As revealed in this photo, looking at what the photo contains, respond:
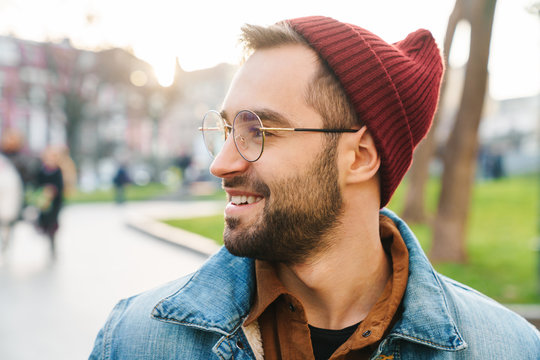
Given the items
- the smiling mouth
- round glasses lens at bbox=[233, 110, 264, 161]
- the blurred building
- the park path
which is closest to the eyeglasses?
round glasses lens at bbox=[233, 110, 264, 161]

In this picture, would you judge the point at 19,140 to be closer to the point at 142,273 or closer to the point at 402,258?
the point at 142,273

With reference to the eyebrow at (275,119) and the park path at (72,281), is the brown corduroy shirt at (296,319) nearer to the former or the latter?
the eyebrow at (275,119)

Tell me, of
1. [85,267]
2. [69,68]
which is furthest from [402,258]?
[69,68]

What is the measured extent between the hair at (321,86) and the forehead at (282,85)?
21mm

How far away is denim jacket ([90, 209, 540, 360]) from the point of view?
5.33 ft

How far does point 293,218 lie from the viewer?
1.75 metres

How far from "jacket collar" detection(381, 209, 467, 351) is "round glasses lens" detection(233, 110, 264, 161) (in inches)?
28.4

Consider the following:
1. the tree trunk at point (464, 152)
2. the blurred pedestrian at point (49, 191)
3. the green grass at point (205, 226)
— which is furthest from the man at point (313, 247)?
the blurred pedestrian at point (49, 191)

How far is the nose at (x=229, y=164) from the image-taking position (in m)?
1.81

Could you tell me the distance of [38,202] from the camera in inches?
376

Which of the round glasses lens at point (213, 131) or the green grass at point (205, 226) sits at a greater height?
the round glasses lens at point (213, 131)

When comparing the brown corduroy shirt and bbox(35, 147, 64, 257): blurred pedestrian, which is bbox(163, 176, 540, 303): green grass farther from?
the brown corduroy shirt

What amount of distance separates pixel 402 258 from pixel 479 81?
232 inches

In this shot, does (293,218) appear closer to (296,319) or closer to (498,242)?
(296,319)
